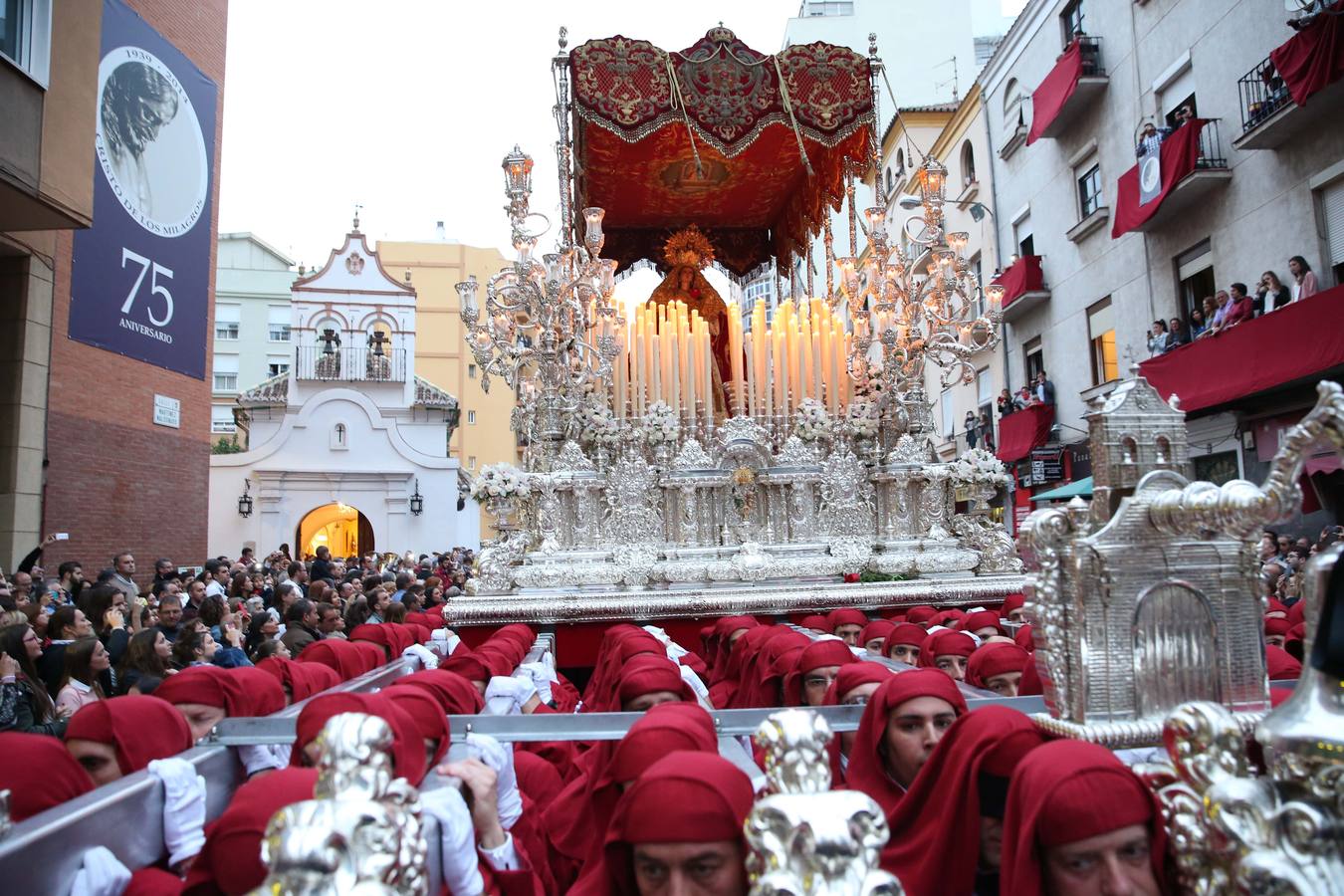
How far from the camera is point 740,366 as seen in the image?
898 centimetres

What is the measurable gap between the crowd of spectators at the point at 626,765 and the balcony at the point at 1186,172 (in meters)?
9.77

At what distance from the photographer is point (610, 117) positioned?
28.4ft

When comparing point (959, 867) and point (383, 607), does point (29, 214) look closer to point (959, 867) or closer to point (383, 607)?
point (383, 607)

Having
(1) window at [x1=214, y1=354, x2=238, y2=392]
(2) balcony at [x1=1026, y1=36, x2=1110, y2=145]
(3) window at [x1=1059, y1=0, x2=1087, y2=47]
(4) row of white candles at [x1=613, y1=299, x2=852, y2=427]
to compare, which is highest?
(3) window at [x1=1059, y1=0, x2=1087, y2=47]

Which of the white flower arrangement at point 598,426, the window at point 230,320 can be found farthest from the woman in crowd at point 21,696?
the window at point 230,320

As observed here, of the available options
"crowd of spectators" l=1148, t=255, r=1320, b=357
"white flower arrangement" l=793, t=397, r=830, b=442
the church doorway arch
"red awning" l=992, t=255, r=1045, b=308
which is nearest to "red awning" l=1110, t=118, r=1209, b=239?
"crowd of spectators" l=1148, t=255, r=1320, b=357

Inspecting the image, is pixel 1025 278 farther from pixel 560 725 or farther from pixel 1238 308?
pixel 560 725

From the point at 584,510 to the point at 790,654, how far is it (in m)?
4.36

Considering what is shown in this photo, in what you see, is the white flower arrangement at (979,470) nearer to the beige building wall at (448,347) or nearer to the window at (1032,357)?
the window at (1032,357)

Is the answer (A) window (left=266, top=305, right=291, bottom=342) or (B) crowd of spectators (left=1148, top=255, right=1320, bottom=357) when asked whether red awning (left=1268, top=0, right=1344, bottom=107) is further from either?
(A) window (left=266, top=305, right=291, bottom=342)

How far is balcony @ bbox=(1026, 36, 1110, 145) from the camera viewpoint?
1513 cm

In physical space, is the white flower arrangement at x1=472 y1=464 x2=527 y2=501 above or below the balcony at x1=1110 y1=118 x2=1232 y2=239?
below

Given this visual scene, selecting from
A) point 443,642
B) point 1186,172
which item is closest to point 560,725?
point 443,642

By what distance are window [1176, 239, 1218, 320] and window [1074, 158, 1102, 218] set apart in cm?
251
